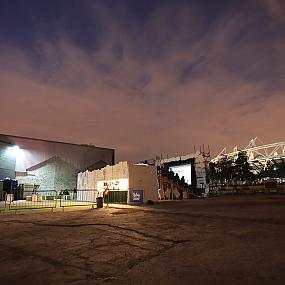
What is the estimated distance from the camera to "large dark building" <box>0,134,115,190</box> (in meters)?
37.6

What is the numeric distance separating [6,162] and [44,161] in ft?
18.5

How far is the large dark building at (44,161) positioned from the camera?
37.6 metres

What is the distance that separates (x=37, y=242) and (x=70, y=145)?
126 ft

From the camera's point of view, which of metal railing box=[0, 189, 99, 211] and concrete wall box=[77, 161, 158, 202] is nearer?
concrete wall box=[77, 161, 158, 202]

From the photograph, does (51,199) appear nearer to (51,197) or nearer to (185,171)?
(51,197)

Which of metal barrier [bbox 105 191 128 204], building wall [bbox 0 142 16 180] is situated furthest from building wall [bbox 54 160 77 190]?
metal barrier [bbox 105 191 128 204]

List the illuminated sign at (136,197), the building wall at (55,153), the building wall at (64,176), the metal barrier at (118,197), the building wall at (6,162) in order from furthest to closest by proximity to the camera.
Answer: the building wall at (64,176), the building wall at (55,153), the building wall at (6,162), the metal barrier at (118,197), the illuminated sign at (136,197)

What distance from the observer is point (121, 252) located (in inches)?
243

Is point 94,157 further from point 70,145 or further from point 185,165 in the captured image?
point 185,165

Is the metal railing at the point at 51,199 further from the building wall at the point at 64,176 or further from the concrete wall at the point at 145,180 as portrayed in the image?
the building wall at the point at 64,176

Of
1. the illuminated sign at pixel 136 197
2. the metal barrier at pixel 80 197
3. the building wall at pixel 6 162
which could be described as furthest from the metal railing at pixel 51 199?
the building wall at pixel 6 162

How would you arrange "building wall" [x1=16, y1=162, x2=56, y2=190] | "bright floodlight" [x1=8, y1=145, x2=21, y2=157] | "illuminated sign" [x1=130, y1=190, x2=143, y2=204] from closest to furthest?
"illuminated sign" [x1=130, y1=190, x2=143, y2=204]
"bright floodlight" [x1=8, y1=145, x2=21, y2=157]
"building wall" [x1=16, y1=162, x2=56, y2=190]

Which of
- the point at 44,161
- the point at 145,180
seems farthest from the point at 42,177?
the point at 145,180

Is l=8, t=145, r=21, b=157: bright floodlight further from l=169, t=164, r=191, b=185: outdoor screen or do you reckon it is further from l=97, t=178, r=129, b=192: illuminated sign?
l=169, t=164, r=191, b=185: outdoor screen
